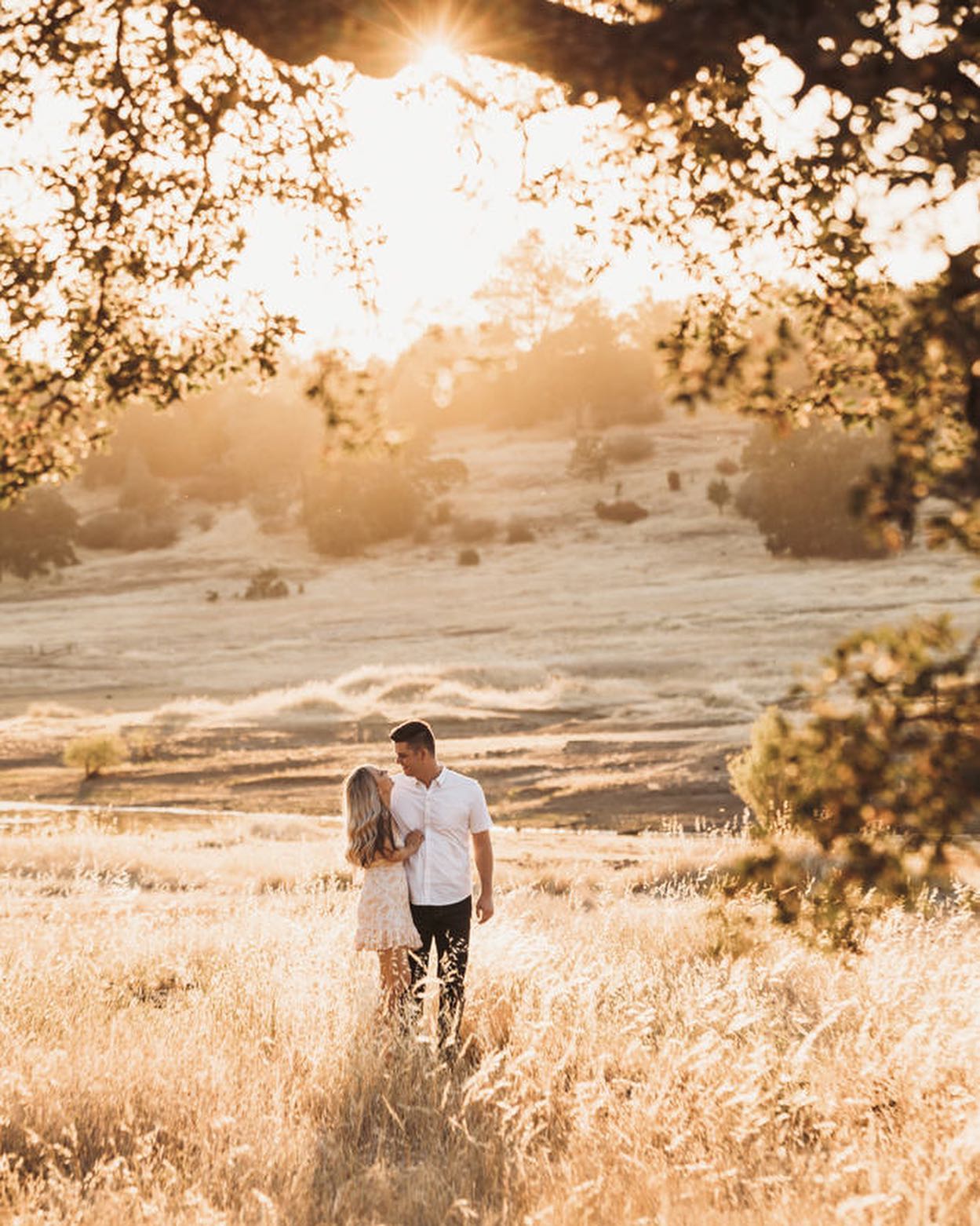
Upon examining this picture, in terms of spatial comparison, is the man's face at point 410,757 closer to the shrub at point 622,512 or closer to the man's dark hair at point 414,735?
the man's dark hair at point 414,735

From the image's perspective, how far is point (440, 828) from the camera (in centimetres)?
798

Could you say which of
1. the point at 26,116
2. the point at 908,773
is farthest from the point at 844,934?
the point at 26,116

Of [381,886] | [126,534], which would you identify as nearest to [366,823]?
[381,886]

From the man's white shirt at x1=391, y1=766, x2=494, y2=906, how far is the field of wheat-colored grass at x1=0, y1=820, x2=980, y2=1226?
0.66 metres

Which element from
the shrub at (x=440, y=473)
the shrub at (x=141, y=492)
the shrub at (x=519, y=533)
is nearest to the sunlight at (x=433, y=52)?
the shrub at (x=519, y=533)

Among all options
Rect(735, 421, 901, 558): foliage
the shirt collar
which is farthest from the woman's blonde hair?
Answer: Rect(735, 421, 901, 558): foliage

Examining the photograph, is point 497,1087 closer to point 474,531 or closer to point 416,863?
point 416,863

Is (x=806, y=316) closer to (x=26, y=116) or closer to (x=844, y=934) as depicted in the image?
(x=844, y=934)

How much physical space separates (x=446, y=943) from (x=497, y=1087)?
255cm

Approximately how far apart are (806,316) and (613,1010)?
4243mm

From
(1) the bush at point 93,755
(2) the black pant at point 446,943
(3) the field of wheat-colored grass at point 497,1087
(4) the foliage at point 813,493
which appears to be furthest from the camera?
(4) the foliage at point 813,493

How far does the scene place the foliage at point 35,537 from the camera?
74.8m

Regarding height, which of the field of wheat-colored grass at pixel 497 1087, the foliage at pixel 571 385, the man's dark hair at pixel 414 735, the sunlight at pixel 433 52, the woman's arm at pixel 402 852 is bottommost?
the field of wheat-colored grass at pixel 497 1087

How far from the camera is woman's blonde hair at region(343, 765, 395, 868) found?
779cm
